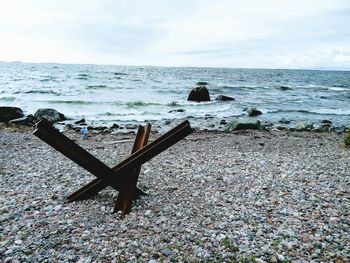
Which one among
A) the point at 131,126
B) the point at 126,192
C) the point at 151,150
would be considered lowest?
the point at 131,126

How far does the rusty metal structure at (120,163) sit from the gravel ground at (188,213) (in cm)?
26

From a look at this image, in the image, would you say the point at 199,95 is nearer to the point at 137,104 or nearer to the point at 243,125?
the point at 137,104

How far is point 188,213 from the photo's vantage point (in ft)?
18.8

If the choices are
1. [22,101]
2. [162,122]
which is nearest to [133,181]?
[162,122]

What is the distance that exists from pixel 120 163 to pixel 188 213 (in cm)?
164

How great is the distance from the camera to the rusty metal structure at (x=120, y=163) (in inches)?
210

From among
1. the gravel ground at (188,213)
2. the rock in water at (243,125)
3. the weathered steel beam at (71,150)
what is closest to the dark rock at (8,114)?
the gravel ground at (188,213)

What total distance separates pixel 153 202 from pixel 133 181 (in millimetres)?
650

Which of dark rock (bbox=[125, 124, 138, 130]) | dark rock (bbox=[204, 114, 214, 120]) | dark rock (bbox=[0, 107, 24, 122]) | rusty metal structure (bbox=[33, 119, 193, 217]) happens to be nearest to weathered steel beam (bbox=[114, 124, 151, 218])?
rusty metal structure (bbox=[33, 119, 193, 217])

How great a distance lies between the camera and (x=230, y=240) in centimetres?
483

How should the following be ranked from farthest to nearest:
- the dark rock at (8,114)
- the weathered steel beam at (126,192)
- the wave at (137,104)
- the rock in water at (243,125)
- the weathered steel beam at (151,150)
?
the wave at (137,104) < the dark rock at (8,114) < the rock in water at (243,125) < the weathered steel beam at (126,192) < the weathered steel beam at (151,150)

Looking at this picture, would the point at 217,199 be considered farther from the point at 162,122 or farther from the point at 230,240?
the point at 162,122

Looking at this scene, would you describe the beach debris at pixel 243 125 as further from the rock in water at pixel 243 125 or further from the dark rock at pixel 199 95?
the dark rock at pixel 199 95

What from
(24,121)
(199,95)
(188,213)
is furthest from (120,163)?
(199,95)
